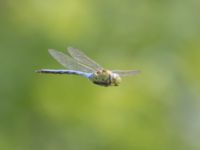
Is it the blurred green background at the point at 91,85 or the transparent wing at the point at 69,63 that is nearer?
the transparent wing at the point at 69,63

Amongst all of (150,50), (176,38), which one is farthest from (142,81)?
(176,38)

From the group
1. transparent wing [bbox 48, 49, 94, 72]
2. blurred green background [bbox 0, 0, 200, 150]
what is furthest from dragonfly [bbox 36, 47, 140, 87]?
blurred green background [bbox 0, 0, 200, 150]

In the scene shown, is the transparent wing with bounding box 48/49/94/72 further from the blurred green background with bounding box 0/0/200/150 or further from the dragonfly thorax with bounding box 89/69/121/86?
the blurred green background with bounding box 0/0/200/150

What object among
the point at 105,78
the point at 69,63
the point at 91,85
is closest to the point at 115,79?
the point at 105,78

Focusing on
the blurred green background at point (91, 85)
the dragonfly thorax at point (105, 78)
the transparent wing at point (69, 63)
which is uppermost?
the blurred green background at point (91, 85)

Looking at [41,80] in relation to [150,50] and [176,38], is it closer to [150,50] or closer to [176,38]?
[150,50]

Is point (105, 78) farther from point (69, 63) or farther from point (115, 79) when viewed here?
point (69, 63)

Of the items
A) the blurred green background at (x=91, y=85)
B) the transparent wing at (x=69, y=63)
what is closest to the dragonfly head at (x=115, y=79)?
the transparent wing at (x=69, y=63)

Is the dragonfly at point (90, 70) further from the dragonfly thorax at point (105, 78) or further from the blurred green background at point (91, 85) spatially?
the blurred green background at point (91, 85)
